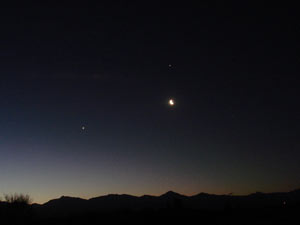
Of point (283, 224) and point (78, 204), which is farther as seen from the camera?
point (78, 204)

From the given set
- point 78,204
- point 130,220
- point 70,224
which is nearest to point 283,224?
point 130,220

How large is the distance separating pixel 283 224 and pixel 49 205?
187765mm

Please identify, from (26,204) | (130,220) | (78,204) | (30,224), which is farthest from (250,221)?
(78,204)

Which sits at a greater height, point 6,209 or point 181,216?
point 6,209

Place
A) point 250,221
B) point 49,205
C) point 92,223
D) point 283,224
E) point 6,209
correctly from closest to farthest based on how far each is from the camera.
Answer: point 283,224, point 250,221, point 92,223, point 6,209, point 49,205

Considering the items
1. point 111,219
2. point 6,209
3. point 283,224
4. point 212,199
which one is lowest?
point 283,224

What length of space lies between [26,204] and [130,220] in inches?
555

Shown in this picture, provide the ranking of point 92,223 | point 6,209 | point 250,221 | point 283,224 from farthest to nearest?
1. point 6,209
2. point 92,223
3. point 250,221
4. point 283,224

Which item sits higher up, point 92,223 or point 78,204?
point 78,204

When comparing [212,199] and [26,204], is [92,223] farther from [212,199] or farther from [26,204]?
[212,199]

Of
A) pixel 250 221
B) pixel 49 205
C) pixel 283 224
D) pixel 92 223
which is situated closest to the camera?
pixel 283 224

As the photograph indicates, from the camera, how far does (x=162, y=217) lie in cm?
3512

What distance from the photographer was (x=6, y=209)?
34062mm

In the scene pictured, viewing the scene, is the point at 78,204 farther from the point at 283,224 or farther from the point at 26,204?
the point at 283,224
